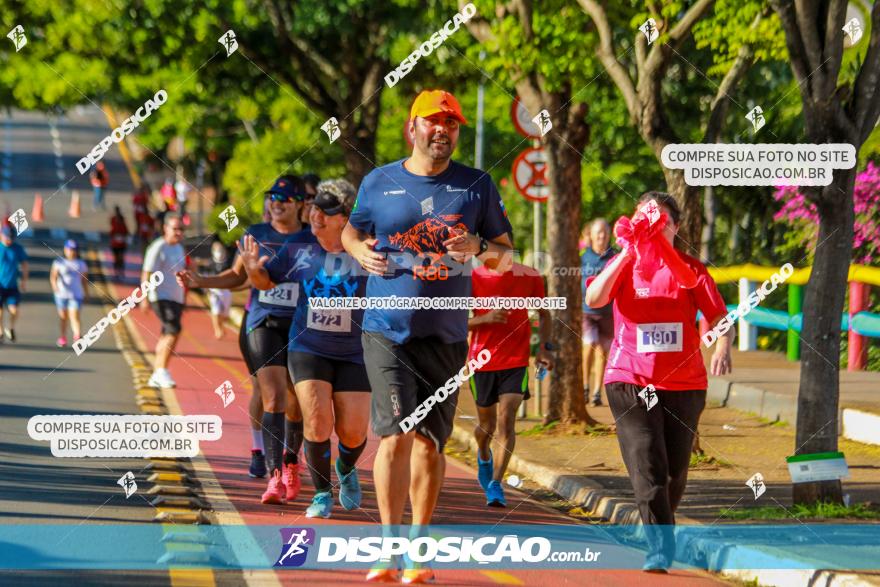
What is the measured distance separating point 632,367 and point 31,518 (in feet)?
11.6

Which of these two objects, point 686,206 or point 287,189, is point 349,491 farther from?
point 686,206

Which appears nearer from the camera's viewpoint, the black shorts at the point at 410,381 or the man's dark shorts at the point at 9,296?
the black shorts at the point at 410,381

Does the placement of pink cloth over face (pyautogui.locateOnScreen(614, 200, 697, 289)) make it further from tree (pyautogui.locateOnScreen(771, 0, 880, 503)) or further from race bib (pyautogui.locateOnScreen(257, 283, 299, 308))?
race bib (pyautogui.locateOnScreen(257, 283, 299, 308))

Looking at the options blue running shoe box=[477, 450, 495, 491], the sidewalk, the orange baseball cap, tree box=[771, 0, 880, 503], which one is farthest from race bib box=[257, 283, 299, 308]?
tree box=[771, 0, 880, 503]

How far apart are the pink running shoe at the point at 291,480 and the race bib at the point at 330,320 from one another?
126 cm

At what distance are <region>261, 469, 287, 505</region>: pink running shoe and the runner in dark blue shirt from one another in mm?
454

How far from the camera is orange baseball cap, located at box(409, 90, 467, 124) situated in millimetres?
7812

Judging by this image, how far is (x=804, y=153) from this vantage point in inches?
393

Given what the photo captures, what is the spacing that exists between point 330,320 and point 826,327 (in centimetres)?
301

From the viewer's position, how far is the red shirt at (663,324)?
838 centimetres

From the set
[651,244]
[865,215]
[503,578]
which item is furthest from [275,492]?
[865,215]

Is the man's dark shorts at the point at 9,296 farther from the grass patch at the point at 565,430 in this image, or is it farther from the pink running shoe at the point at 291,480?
the pink running shoe at the point at 291,480

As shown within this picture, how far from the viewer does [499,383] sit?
37.0 feet

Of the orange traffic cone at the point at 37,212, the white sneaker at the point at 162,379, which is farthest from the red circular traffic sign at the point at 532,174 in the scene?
the orange traffic cone at the point at 37,212
